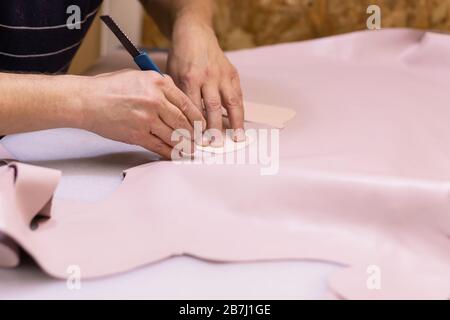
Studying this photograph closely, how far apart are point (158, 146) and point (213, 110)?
4.8 inches

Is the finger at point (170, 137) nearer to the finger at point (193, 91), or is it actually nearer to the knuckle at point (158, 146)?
the knuckle at point (158, 146)

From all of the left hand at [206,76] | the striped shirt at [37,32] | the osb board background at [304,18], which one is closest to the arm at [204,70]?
the left hand at [206,76]

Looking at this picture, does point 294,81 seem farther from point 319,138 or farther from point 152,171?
point 152,171

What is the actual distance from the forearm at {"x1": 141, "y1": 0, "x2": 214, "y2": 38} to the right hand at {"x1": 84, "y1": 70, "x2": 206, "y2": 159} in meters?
0.28

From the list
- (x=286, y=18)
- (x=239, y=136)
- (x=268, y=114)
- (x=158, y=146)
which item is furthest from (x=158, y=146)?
(x=286, y=18)

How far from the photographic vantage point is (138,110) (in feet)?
2.61

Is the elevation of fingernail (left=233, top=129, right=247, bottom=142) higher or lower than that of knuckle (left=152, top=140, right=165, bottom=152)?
higher

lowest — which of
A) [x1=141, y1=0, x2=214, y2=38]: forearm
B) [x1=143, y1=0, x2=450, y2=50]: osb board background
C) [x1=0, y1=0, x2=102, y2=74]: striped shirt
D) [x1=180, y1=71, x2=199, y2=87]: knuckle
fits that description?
[x1=180, y1=71, x2=199, y2=87]: knuckle

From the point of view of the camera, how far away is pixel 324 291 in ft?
2.02

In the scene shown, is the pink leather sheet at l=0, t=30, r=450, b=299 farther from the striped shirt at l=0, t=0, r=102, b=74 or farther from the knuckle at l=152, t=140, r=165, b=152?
the striped shirt at l=0, t=0, r=102, b=74

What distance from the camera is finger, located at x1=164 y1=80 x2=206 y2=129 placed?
0.82 metres

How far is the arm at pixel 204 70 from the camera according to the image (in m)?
0.92

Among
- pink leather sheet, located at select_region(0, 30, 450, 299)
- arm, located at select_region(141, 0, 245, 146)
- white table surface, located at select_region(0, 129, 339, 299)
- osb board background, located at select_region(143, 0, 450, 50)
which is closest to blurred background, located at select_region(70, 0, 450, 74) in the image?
osb board background, located at select_region(143, 0, 450, 50)
